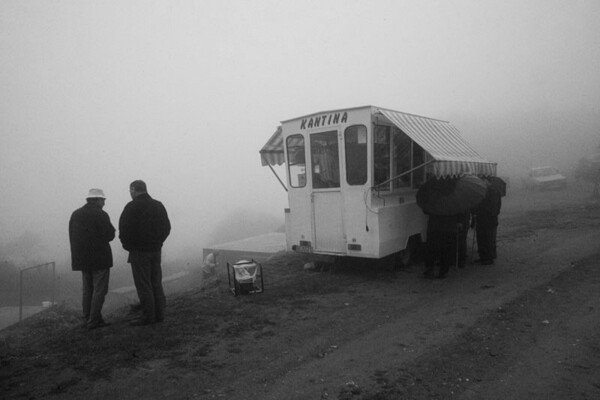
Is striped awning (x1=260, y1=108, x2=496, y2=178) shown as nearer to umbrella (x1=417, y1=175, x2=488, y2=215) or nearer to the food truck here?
the food truck

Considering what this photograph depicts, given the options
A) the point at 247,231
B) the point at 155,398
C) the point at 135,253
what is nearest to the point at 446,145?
the point at 135,253

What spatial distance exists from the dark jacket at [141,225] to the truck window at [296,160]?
11.5ft

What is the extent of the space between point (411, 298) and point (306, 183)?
3.18 m

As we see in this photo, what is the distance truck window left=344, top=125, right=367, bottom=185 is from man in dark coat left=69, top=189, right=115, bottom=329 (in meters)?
4.34

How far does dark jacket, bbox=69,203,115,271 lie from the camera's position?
19.0 ft

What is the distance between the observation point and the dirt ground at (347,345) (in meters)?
3.89

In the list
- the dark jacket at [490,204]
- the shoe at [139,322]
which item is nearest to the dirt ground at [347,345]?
the shoe at [139,322]

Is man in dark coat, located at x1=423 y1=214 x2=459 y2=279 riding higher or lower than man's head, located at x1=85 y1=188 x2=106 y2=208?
lower

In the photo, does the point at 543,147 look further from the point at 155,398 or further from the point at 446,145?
the point at 155,398

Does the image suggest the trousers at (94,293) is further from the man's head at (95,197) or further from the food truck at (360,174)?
the food truck at (360,174)

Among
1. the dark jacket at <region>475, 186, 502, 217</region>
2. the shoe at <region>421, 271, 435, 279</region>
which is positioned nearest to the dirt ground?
the shoe at <region>421, 271, 435, 279</region>

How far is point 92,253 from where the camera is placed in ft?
19.1

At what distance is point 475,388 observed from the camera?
12.3ft

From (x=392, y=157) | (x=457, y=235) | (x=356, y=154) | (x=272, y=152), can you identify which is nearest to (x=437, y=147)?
(x=392, y=157)
